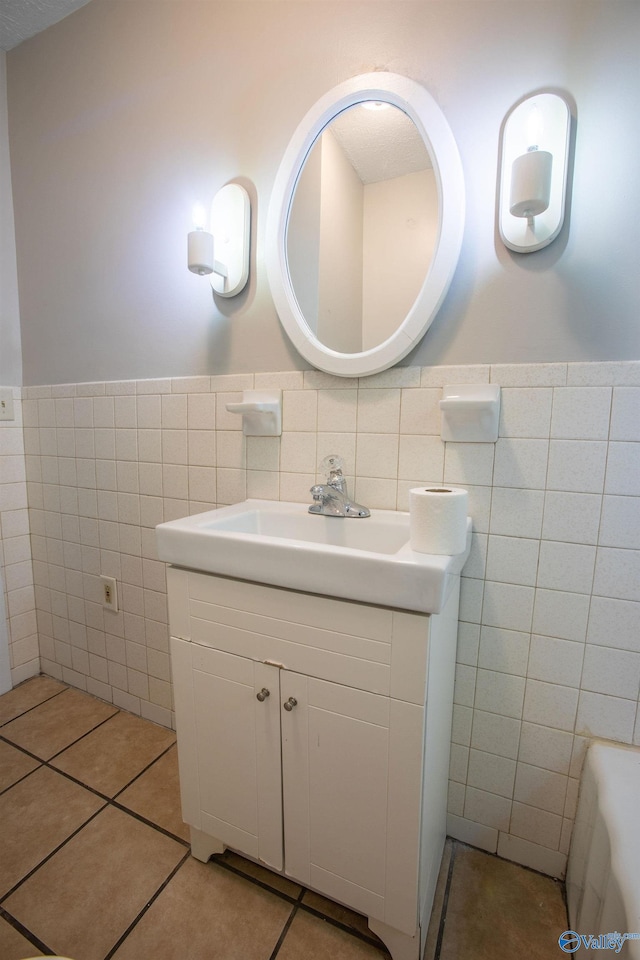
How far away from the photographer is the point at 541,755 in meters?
0.94

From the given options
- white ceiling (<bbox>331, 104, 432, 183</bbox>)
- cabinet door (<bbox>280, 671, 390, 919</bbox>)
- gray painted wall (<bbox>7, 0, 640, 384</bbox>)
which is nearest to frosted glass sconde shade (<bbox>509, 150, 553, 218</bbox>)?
gray painted wall (<bbox>7, 0, 640, 384</bbox>)

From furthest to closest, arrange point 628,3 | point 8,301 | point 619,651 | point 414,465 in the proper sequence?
point 8,301 → point 414,465 → point 619,651 → point 628,3

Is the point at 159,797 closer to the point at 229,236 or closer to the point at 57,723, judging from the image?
the point at 57,723

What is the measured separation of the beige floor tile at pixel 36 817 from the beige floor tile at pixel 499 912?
3.10 feet

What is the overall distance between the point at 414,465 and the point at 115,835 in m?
1.21

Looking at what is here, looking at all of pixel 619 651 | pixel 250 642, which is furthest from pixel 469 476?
pixel 250 642

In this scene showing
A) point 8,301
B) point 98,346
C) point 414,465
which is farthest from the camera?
point 8,301

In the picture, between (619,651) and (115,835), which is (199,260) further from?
(115,835)

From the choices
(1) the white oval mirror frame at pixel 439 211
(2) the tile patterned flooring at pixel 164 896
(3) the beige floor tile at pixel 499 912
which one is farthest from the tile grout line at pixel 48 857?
(1) the white oval mirror frame at pixel 439 211

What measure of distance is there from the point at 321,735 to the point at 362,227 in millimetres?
1124

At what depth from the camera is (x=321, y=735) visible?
785mm

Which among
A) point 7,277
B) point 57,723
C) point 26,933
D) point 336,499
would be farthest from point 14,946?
point 7,277

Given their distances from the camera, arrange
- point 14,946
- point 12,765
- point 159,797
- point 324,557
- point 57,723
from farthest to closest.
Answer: point 57,723 < point 12,765 < point 159,797 < point 14,946 < point 324,557

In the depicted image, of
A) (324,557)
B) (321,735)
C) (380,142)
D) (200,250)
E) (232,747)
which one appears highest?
(380,142)
